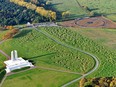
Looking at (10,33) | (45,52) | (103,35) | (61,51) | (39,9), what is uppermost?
(39,9)

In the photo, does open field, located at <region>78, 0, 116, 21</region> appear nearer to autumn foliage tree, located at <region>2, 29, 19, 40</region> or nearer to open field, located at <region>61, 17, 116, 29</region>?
open field, located at <region>61, 17, 116, 29</region>

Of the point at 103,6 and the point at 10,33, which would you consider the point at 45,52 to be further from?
the point at 103,6

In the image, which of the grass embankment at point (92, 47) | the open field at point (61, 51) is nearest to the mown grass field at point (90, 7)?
the grass embankment at point (92, 47)

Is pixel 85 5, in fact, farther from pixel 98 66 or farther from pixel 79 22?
pixel 98 66

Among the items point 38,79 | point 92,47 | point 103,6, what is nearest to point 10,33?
point 92,47

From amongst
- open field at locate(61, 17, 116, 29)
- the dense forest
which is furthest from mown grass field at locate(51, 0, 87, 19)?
the dense forest
